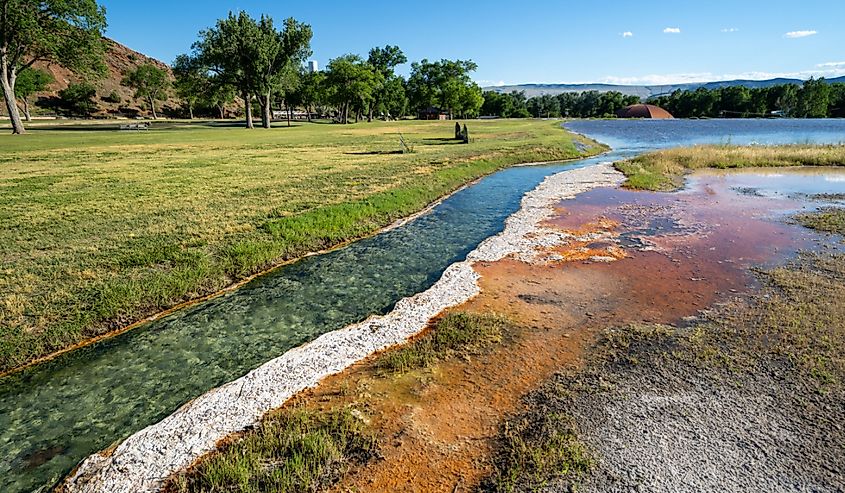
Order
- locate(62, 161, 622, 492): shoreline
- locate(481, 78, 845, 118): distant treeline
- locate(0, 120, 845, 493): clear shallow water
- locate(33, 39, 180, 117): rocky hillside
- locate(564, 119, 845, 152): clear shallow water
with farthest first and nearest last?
1. locate(481, 78, 845, 118): distant treeline
2. locate(33, 39, 180, 117): rocky hillside
3. locate(564, 119, 845, 152): clear shallow water
4. locate(0, 120, 845, 493): clear shallow water
5. locate(62, 161, 622, 492): shoreline

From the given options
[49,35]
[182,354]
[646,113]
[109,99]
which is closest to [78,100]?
[109,99]

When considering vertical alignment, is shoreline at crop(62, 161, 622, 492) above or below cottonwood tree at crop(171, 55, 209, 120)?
below

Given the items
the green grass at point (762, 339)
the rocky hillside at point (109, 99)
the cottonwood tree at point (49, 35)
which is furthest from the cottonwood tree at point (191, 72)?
the green grass at point (762, 339)

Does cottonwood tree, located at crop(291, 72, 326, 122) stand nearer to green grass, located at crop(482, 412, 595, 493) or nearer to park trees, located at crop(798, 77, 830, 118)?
green grass, located at crop(482, 412, 595, 493)

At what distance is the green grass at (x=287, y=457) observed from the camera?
4848 mm

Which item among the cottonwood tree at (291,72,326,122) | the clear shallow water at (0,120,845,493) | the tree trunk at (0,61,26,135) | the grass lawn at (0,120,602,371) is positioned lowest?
the clear shallow water at (0,120,845,493)

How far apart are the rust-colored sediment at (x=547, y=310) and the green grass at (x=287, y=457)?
27cm

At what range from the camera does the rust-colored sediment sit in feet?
17.4

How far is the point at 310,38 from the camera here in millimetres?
65500

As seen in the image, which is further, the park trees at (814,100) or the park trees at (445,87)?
the park trees at (814,100)

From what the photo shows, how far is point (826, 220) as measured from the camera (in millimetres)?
15859

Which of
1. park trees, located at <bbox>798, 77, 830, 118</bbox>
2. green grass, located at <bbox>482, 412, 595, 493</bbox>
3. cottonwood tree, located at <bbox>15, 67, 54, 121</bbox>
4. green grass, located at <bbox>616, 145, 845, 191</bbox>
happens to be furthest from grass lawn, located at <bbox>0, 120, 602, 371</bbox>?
park trees, located at <bbox>798, 77, 830, 118</bbox>

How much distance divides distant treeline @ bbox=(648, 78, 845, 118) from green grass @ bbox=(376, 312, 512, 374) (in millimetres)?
178852

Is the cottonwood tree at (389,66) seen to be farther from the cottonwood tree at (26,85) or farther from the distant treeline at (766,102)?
the distant treeline at (766,102)
